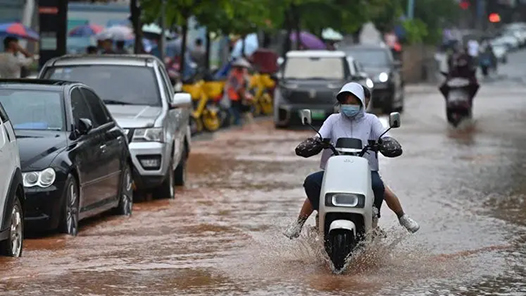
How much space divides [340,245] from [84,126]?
152 inches

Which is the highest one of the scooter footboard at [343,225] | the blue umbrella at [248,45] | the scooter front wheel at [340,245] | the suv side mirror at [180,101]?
the scooter footboard at [343,225]

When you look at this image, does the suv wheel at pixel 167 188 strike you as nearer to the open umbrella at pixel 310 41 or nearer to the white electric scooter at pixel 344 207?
the white electric scooter at pixel 344 207

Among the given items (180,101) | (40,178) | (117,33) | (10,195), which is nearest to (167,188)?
(180,101)

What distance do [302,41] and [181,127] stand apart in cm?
2925

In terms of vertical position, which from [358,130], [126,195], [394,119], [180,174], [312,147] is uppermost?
[394,119]

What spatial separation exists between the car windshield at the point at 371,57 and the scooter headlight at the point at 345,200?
27.0m

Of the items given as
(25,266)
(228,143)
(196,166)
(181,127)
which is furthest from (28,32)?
(25,266)

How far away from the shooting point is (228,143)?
2617 cm

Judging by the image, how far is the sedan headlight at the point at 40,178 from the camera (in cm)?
1252

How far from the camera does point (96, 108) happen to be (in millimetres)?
14797

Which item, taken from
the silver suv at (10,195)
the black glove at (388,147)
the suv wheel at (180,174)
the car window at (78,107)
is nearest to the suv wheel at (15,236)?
the silver suv at (10,195)

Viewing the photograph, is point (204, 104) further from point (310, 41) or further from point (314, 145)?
point (310, 41)

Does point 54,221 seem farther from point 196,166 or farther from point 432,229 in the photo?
point 196,166

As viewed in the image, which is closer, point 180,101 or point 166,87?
point 180,101
